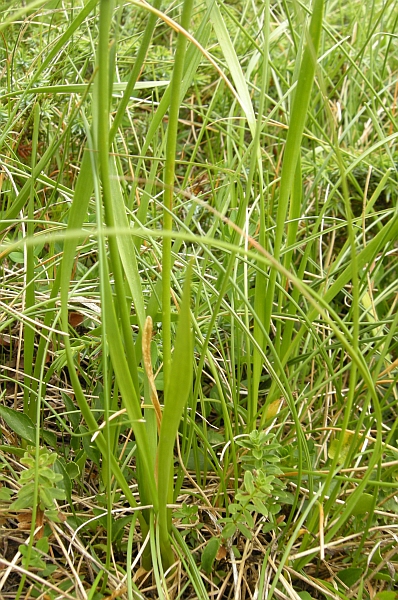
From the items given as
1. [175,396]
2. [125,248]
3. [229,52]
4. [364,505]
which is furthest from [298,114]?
[364,505]

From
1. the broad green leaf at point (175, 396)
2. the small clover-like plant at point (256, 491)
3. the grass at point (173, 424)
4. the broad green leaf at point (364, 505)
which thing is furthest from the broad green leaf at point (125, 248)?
the broad green leaf at point (364, 505)

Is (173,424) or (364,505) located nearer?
(173,424)

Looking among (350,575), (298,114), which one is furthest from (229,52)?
(350,575)

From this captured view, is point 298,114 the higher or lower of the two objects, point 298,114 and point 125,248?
the higher

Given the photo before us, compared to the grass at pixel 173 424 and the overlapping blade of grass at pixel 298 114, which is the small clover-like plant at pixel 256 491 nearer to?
the grass at pixel 173 424

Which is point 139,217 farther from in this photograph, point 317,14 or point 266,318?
point 317,14

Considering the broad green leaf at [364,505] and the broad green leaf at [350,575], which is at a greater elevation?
the broad green leaf at [364,505]

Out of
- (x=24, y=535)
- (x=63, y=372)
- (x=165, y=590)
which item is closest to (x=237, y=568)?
(x=165, y=590)

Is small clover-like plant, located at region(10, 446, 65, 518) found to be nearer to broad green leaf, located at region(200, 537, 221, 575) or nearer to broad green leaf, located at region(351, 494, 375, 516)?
broad green leaf, located at region(200, 537, 221, 575)

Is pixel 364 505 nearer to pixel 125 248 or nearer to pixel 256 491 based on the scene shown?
pixel 256 491

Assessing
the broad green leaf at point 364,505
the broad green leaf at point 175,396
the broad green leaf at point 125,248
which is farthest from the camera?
the broad green leaf at point 364,505

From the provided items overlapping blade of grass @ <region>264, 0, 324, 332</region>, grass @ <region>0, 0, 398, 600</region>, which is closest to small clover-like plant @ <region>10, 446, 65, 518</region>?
grass @ <region>0, 0, 398, 600</region>

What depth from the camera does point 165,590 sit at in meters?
0.70

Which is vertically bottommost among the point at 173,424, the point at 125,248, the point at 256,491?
the point at 256,491
